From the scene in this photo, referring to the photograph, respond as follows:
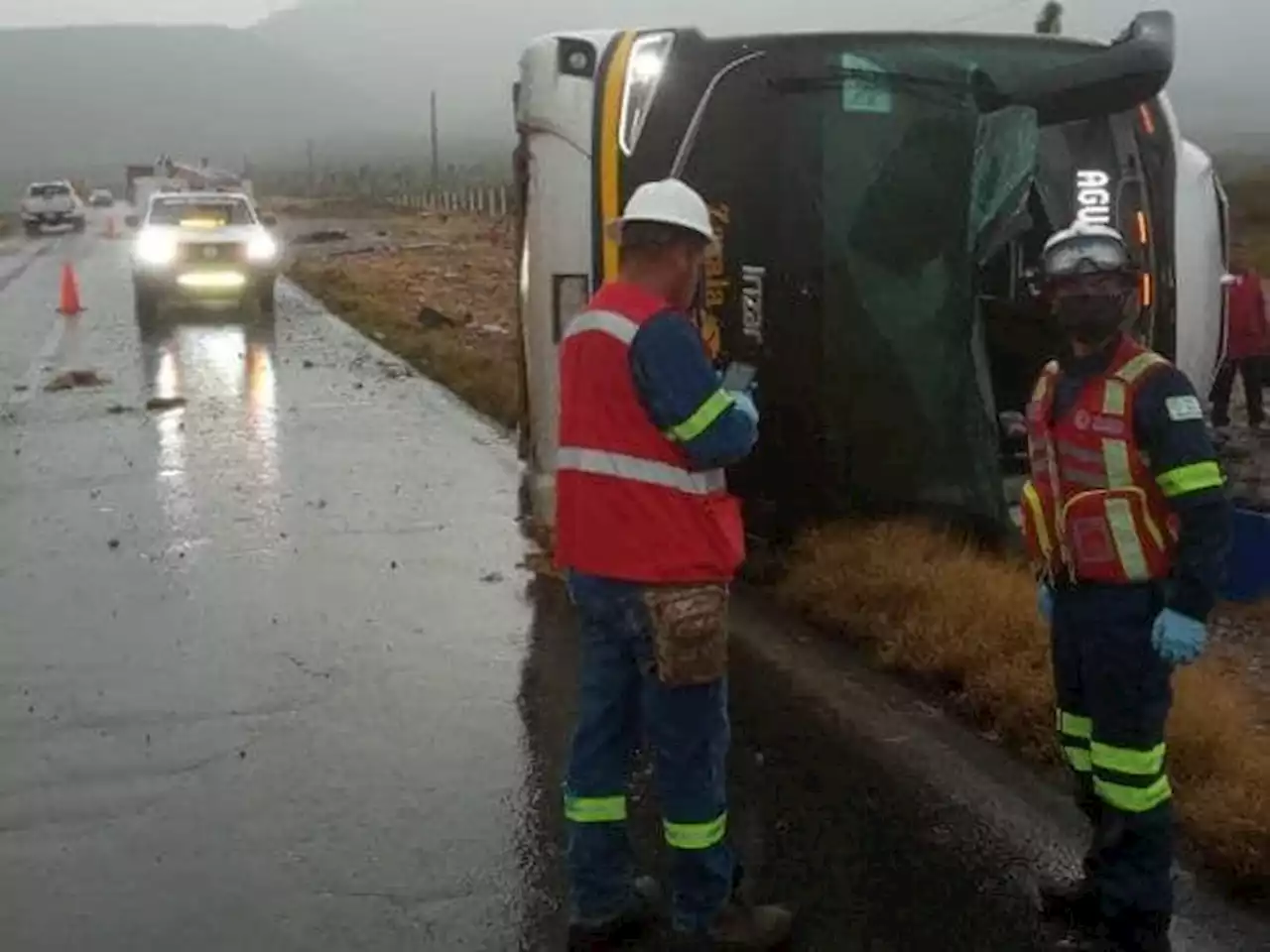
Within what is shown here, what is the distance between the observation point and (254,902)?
181 inches

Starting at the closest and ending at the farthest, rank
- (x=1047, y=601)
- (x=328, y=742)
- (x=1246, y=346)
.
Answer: (x=1047, y=601) → (x=328, y=742) → (x=1246, y=346)

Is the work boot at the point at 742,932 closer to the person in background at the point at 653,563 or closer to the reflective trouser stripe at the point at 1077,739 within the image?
the person in background at the point at 653,563

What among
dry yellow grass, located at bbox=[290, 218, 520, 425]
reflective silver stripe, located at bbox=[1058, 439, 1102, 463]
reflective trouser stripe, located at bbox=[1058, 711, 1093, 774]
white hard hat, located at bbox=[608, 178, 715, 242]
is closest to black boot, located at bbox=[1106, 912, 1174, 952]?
reflective trouser stripe, located at bbox=[1058, 711, 1093, 774]

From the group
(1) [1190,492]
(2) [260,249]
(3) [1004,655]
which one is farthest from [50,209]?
(1) [1190,492]

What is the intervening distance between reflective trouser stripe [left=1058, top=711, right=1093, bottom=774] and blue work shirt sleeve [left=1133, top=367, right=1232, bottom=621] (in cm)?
55

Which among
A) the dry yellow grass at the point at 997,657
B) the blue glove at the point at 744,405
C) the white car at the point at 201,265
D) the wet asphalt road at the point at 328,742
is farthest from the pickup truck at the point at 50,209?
the blue glove at the point at 744,405

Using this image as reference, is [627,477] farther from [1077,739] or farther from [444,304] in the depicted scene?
[444,304]

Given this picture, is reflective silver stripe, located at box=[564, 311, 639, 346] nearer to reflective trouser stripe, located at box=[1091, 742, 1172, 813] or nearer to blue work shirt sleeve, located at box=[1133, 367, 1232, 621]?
blue work shirt sleeve, located at box=[1133, 367, 1232, 621]

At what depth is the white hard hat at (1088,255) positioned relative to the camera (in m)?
4.11

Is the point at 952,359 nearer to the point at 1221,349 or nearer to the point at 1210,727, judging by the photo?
the point at 1221,349

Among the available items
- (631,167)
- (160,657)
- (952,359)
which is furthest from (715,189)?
(160,657)

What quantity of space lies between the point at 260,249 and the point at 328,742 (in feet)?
54.5

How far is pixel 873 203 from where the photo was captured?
7.07 m

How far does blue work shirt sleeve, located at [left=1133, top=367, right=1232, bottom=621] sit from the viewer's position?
388 cm
